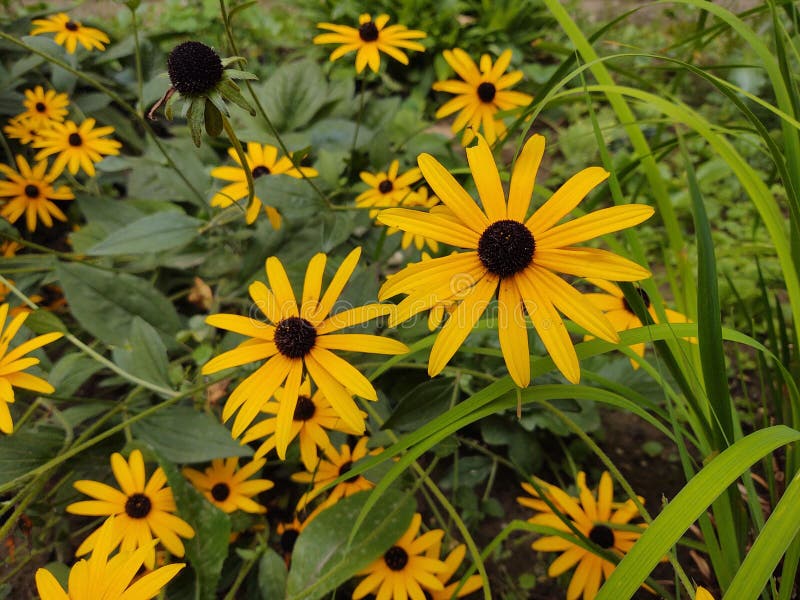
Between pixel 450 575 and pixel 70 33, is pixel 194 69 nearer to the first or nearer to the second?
pixel 450 575

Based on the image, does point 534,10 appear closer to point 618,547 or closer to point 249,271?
point 249,271

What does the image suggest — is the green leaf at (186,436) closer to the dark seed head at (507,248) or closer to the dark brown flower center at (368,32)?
the dark seed head at (507,248)

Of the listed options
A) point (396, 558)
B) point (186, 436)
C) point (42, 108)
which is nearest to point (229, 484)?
point (186, 436)

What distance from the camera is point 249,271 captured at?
1.44 metres

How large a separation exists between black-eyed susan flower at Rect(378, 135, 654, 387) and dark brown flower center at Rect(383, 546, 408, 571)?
19.2 inches

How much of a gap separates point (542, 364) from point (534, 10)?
246 centimetres

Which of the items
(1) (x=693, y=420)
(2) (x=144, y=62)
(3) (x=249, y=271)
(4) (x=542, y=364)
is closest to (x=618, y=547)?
(1) (x=693, y=420)

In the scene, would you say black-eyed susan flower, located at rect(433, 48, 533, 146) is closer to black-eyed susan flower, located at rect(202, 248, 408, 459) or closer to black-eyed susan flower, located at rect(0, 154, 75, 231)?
black-eyed susan flower, located at rect(202, 248, 408, 459)

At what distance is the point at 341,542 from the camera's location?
1.00 meters

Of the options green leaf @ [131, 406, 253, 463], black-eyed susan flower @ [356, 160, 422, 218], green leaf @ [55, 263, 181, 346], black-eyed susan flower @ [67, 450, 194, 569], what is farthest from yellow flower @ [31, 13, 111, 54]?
black-eyed susan flower @ [67, 450, 194, 569]

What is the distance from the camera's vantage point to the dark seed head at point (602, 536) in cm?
104

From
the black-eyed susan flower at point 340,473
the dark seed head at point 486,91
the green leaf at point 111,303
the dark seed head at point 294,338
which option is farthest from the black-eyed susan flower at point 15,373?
the dark seed head at point 486,91

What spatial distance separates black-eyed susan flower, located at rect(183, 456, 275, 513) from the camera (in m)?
1.12

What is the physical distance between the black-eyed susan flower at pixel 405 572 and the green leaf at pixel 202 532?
0.83 ft
